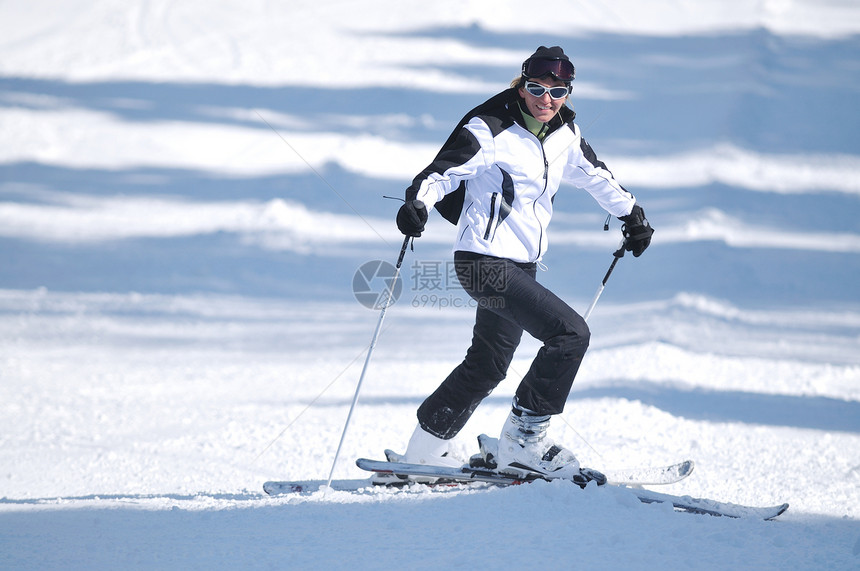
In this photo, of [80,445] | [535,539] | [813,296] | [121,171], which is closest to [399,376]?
[80,445]

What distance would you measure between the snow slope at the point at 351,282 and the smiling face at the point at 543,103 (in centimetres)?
164

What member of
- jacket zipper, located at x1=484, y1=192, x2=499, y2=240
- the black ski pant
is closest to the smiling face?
jacket zipper, located at x1=484, y1=192, x2=499, y2=240

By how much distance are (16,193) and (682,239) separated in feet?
29.5

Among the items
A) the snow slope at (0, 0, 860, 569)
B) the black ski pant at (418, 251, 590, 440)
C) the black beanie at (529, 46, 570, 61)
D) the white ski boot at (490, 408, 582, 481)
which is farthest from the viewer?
the white ski boot at (490, 408, 582, 481)

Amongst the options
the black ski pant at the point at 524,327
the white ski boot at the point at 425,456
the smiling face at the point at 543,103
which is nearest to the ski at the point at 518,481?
the white ski boot at the point at 425,456

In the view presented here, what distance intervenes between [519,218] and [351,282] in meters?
5.86

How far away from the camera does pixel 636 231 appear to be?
4238 millimetres

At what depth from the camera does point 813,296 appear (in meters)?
9.34

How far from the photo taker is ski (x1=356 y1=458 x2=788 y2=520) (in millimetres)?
3807

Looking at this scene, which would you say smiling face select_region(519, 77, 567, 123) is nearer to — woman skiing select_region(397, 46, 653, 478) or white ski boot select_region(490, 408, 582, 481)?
woman skiing select_region(397, 46, 653, 478)

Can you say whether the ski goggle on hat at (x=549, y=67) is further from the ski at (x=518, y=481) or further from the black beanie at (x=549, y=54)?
the ski at (x=518, y=481)

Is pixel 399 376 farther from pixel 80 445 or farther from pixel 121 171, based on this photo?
pixel 121 171

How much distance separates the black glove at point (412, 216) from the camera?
142 inches

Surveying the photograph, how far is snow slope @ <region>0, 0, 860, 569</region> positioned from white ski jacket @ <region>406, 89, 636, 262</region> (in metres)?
1.12
